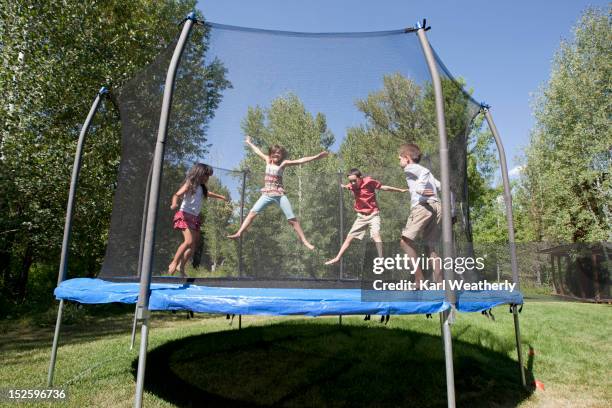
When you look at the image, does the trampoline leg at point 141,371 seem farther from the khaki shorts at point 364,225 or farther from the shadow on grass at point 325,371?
the khaki shorts at point 364,225

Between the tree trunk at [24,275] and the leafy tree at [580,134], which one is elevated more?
the leafy tree at [580,134]

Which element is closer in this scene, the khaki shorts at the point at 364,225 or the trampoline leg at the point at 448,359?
the trampoline leg at the point at 448,359

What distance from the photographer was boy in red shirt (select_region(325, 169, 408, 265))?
3062mm

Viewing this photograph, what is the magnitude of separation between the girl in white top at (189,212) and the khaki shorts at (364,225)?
1.26m

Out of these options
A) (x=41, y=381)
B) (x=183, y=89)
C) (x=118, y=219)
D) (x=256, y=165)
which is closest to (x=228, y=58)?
(x=183, y=89)

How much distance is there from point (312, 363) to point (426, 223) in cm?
171

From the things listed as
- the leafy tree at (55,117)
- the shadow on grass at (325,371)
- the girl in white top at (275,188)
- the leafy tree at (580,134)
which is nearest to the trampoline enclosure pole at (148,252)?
the shadow on grass at (325,371)

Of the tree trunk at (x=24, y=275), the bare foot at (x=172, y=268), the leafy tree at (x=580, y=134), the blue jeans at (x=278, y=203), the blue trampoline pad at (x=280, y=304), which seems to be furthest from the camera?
the leafy tree at (x=580, y=134)

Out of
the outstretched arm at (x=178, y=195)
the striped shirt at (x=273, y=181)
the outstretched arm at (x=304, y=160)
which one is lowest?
the outstretched arm at (x=178, y=195)

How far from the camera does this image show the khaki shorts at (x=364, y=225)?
3055mm

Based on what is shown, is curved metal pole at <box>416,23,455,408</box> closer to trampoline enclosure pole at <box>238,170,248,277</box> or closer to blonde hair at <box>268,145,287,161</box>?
blonde hair at <box>268,145,287,161</box>

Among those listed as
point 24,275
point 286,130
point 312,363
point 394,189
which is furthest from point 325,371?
point 24,275

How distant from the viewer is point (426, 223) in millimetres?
2604

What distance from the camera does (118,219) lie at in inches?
127
